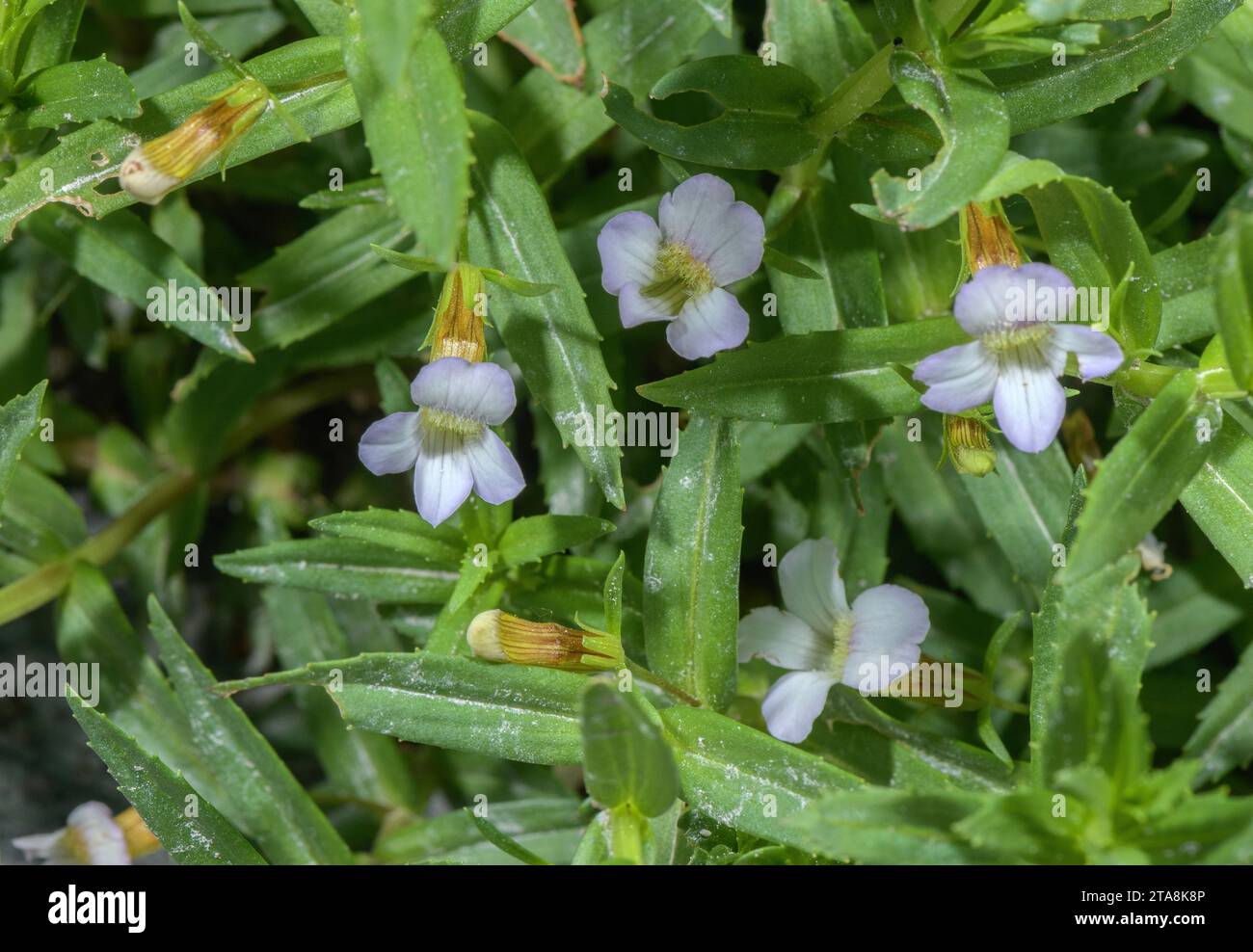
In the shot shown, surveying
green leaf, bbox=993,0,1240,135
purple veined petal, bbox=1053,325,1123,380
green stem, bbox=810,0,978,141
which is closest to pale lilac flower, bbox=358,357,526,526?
green stem, bbox=810,0,978,141

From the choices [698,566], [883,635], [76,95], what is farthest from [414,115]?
[883,635]

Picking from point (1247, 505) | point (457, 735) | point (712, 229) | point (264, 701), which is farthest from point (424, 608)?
point (1247, 505)

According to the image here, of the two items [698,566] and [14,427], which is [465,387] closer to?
[698,566]

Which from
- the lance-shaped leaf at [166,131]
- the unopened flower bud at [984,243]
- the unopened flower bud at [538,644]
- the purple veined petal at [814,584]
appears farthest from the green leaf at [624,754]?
the lance-shaped leaf at [166,131]

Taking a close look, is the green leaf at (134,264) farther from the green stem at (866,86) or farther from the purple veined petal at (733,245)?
the green stem at (866,86)

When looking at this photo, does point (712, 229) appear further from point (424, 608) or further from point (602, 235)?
point (424, 608)

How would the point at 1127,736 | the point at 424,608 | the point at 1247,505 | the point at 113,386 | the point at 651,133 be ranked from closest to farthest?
the point at 1127,736
the point at 1247,505
the point at 651,133
the point at 424,608
the point at 113,386
